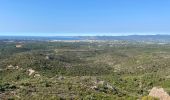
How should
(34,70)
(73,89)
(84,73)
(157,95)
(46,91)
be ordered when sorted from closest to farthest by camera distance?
1. (157,95)
2. (46,91)
3. (73,89)
4. (34,70)
5. (84,73)

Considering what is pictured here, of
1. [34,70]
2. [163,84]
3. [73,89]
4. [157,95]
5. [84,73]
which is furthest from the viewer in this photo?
[84,73]

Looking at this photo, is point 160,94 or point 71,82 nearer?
point 160,94

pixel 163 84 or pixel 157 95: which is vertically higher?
pixel 157 95

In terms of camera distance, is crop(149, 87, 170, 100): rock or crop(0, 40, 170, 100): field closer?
crop(149, 87, 170, 100): rock

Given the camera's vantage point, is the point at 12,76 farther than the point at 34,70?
No

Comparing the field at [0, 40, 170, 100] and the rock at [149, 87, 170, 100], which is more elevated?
the rock at [149, 87, 170, 100]

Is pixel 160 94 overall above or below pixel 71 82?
above

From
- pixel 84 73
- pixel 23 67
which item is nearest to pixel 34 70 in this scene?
pixel 23 67

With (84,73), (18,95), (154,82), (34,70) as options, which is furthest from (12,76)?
(18,95)

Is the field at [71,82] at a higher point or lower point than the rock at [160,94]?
lower

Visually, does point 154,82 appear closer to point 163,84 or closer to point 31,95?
point 163,84

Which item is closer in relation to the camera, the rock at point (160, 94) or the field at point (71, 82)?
the rock at point (160, 94)
